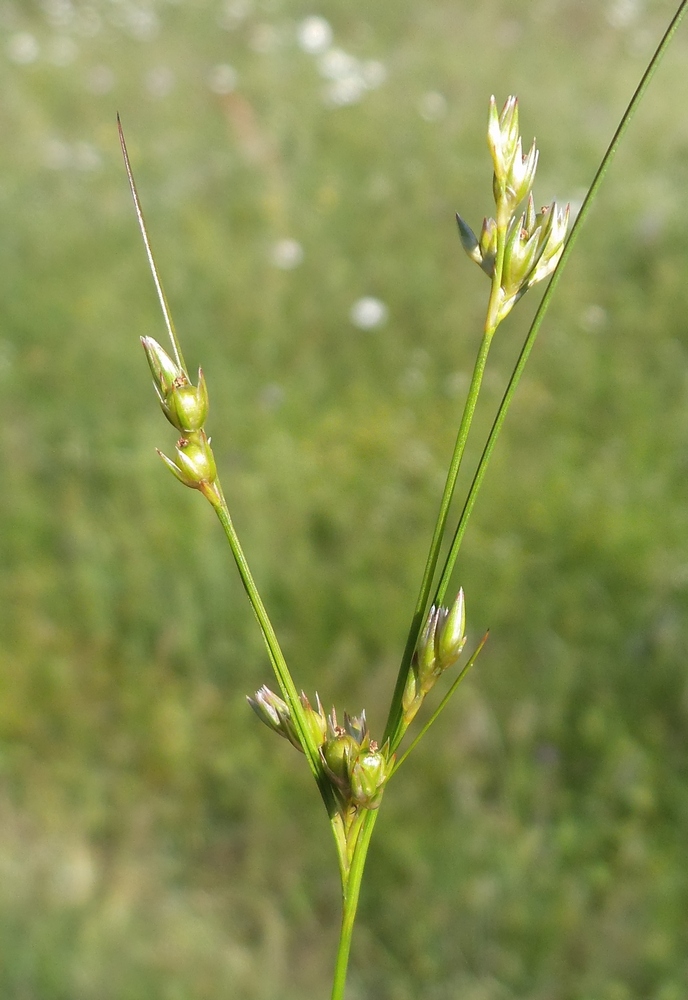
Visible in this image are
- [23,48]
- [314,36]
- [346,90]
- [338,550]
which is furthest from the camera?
[23,48]

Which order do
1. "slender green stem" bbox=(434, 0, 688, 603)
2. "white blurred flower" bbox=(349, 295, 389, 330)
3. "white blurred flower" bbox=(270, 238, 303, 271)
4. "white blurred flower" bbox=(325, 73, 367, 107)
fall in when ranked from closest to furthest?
"slender green stem" bbox=(434, 0, 688, 603) < "white blurred flower" bbox=(349, 295, 389, 330) < "white blurred flower" bbox=(270, 238, 303, 271) < "white blurred flower" bbox=(325, 73, 367, 107)

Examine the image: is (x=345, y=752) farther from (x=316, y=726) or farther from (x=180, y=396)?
(x=180, y=396)

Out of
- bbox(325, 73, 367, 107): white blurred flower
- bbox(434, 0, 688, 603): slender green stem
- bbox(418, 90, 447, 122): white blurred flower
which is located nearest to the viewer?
bbox(434, 0, 688, 603): slender green stem

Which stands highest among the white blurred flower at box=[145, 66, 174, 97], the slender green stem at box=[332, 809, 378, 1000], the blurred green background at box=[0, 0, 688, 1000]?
the white blurred flower at box=[145, 66, 174, 97]

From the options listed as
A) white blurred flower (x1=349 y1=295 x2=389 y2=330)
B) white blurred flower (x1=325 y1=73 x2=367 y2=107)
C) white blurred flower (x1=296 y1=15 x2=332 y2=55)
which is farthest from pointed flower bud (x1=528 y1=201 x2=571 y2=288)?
white blurred flower (x1=296 y1=15 x2=332 y2=55)

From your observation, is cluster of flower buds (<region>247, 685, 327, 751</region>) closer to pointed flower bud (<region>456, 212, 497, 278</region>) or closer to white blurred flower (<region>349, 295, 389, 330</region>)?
pointed flower bud (<region>456, 212, 497, 278</region>)

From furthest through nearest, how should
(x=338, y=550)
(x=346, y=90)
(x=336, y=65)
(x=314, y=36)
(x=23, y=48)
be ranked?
(x=23, y=48), (x=314, y=36), (x=336, y=65), (x=346, y=90), (x=338, y=550)

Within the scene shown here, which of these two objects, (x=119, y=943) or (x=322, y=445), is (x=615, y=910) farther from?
(x=322, y=445)

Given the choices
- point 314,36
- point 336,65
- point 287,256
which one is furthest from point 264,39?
point 287,256
